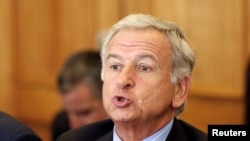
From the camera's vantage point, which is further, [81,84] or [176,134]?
[81,84]

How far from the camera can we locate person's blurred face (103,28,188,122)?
91.7 inches

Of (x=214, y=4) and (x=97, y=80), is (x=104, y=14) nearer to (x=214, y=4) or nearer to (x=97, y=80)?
(x=214, y=4)

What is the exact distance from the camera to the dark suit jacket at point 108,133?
96.4 inches

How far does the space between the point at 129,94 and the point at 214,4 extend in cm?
282

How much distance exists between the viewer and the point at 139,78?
2.35 metres

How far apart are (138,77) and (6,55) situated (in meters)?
4.23

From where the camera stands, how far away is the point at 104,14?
5.72 m

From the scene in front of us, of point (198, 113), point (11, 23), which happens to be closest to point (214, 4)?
point (198, 113)

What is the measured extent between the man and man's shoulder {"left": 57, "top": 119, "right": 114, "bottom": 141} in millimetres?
137

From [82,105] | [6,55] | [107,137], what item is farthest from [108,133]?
[6,55]

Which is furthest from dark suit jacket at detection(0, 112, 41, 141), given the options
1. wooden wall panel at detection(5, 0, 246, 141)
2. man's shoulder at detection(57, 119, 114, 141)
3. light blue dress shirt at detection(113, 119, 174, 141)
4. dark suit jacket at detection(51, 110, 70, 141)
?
wooden wall panel at detection(5, 0, 246, 141)

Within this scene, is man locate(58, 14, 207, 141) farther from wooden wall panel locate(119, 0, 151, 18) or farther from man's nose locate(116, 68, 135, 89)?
wooden wall panel locate(119, 0, 151, 18)

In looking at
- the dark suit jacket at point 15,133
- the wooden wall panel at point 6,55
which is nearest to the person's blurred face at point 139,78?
the dark suit jacket at point 15,133

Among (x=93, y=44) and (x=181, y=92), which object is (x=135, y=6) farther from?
(x=181, y=92)
